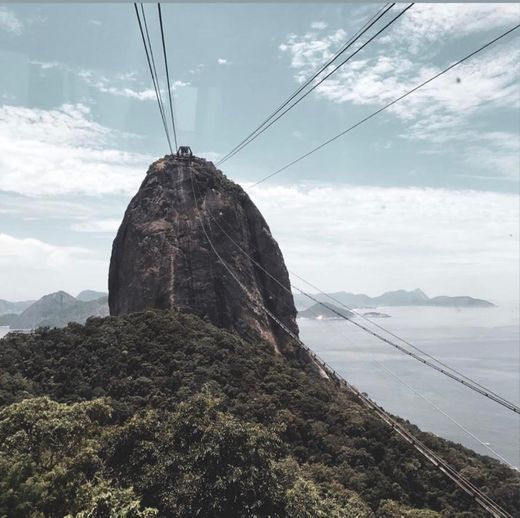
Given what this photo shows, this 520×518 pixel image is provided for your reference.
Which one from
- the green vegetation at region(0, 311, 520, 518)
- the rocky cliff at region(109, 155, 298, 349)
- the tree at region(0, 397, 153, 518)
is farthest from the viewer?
the rocky cliff at region(109, 155, 298, 349)

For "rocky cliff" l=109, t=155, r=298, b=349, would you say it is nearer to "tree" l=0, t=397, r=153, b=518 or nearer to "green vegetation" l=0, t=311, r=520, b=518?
"green vegetation" l=0, t=311, r=520, b=518

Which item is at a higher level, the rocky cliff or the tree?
the rocky cliff

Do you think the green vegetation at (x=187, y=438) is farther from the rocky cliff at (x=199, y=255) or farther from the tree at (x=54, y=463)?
the rocky cliff at (x=199, y=255)

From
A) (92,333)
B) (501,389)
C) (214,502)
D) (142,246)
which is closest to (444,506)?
(214,502)

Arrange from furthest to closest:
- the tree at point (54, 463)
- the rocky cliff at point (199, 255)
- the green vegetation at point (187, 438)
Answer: the rocky cliff at point (199, 255) → the green vegetation at point (187, 438) → the tree at point (54, 463)

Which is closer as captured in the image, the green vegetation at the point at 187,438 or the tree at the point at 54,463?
the tree at the point at 54,463

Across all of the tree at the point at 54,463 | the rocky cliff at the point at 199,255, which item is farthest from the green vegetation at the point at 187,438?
the rocky cliff at the point at 199,255

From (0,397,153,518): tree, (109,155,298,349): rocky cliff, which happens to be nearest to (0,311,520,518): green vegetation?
(0,397,153,518): tree

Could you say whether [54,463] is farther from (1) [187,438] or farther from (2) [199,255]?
(2) [199,255]
